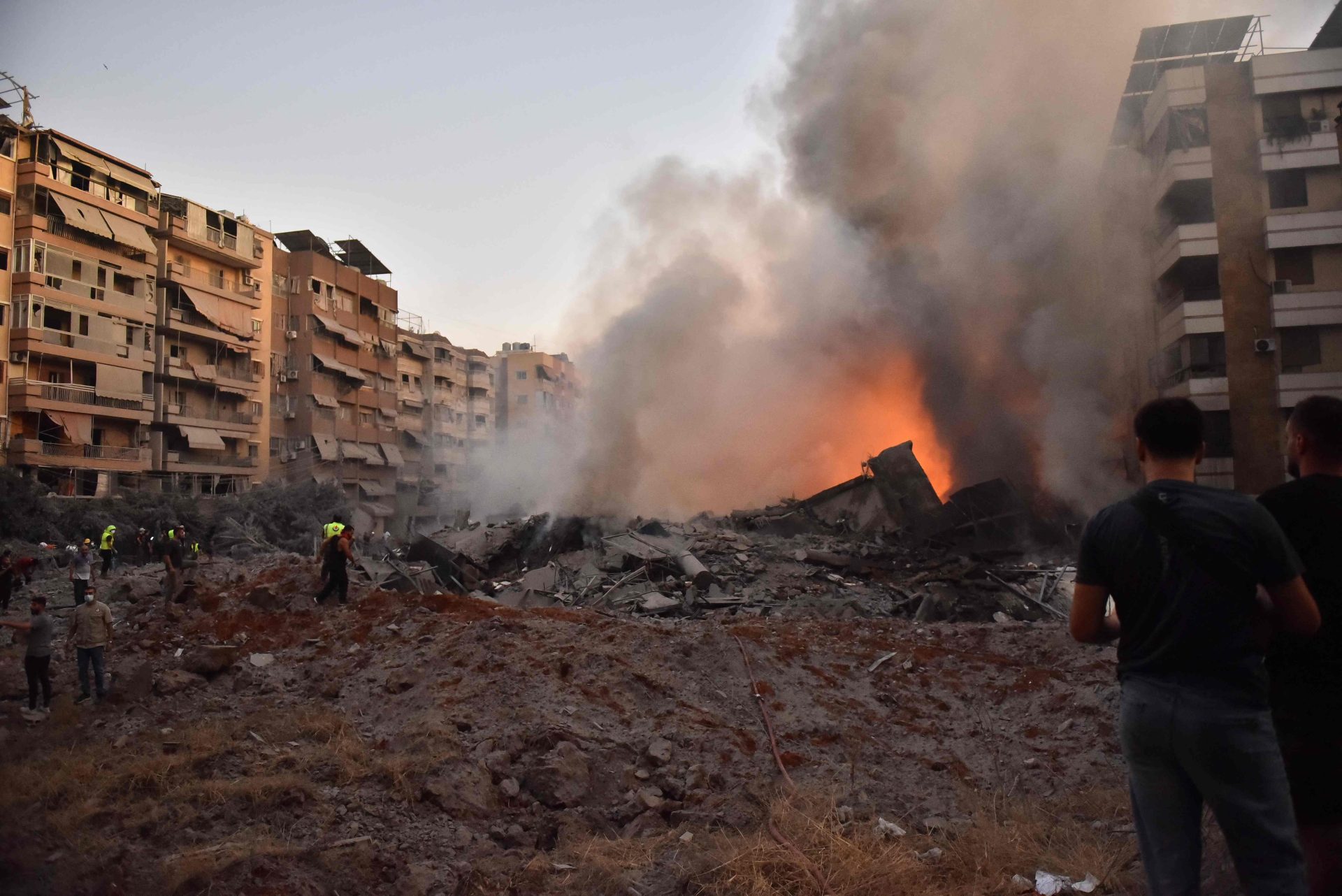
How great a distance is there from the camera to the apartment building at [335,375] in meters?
42.5

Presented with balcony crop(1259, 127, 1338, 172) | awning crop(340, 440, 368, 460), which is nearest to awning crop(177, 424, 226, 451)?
awning crop(340, 440, 368, 460)

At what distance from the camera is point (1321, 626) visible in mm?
2463

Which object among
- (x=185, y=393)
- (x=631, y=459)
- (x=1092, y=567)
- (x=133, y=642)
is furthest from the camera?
(x=185, y=393)

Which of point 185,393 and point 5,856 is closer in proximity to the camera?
point 5,856

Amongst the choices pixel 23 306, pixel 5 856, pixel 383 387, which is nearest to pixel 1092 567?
pixel 5 856

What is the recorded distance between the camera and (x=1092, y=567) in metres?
2.36

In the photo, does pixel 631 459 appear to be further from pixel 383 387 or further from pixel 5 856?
pixel 383 387

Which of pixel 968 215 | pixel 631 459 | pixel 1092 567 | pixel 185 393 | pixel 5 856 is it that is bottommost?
pixel 5 856

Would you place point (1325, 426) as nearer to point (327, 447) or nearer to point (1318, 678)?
point (1318, 678)

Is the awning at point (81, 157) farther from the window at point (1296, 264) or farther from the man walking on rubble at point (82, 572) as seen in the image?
the window at point (1296, 264)

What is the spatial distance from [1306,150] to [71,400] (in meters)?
39.8

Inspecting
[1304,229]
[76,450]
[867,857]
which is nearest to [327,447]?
[76,450]

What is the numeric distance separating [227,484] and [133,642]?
3077 centimetres

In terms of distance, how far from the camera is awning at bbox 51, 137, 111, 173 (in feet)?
98.9
